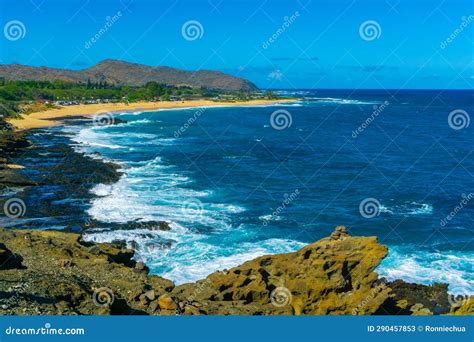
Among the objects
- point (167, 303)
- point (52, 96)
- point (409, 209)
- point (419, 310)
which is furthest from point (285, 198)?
point (52, 96)

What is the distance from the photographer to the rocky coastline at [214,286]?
1427cm

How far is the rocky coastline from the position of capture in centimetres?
1427

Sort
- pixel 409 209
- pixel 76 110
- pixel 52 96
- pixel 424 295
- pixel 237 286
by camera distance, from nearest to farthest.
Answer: pixel 237 286
pixel 424 295
pixel 409 209
pixel 76 110
pixel 52 96

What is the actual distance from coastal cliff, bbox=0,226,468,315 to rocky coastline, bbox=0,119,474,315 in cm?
3

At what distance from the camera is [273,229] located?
104ft

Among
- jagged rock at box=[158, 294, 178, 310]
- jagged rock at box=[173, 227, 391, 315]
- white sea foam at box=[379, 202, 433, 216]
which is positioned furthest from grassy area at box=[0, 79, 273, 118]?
jagged rock at box=[158, 294, 178, 310]

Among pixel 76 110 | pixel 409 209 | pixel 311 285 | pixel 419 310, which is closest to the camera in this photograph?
pixel 311 285

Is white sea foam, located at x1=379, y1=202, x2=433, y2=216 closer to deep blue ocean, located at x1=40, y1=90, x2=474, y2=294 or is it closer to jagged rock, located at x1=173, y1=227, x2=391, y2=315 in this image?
deep blue ocean, located at x1=40, y1=90, x2=474, y2=294

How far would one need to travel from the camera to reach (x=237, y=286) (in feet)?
58.9

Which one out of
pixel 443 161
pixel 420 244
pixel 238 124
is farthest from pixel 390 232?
pixel 238 124

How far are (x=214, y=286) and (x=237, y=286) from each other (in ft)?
2.81

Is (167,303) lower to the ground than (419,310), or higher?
lower

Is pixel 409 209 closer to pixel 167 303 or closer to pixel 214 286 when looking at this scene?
pixel 214 286

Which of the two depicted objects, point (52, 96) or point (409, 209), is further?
point (52, 96)
